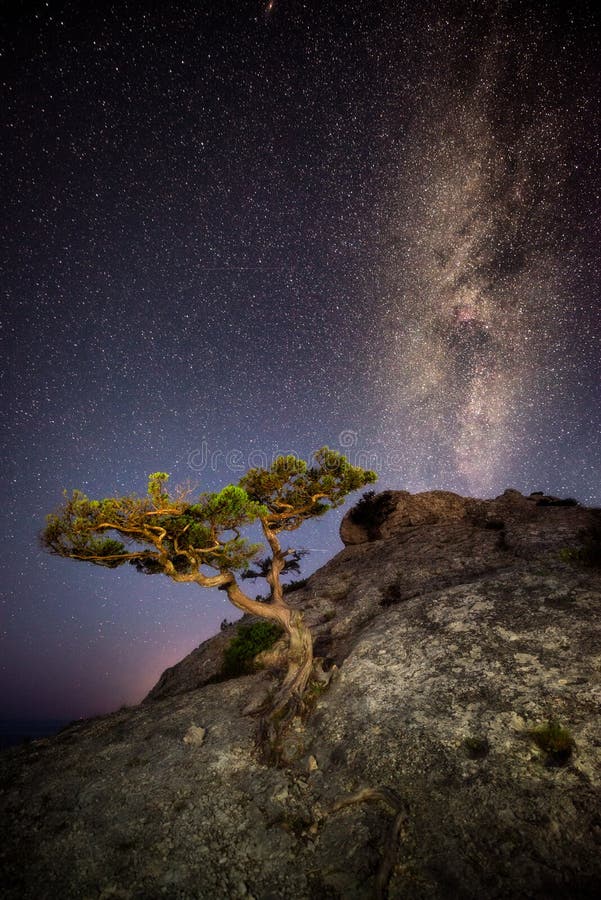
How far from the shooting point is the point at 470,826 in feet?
23.5

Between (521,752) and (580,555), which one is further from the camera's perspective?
(580,555)

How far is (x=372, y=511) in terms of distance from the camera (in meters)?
33.8

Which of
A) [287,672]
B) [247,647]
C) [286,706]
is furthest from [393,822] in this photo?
[247,647]

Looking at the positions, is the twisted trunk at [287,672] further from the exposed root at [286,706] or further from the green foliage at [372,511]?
the green foliage at [372,511]

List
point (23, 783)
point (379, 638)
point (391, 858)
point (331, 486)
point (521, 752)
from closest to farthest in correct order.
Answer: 1. point (391, 858)
2. point (521, 752)
3. point (23, 783)
4. point (379, 638)
5. point (331, 486)

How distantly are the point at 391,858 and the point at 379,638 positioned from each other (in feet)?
26.0

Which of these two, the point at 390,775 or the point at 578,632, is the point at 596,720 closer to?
the point at 578,632

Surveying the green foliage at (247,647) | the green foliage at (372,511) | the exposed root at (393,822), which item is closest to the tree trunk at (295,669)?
the exposed root at (393,822)

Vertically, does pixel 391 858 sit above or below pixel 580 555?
below

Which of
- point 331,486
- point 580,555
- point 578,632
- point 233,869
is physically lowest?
Answer: point 233,869

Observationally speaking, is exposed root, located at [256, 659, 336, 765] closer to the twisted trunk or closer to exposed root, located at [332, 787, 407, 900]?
the twisted trunk

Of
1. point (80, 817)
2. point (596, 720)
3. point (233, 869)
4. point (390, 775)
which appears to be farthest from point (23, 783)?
point (596, 720)

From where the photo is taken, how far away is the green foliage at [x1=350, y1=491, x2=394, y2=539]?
32656 mm

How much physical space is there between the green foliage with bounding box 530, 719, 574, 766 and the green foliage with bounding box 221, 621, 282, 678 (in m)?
12.7
